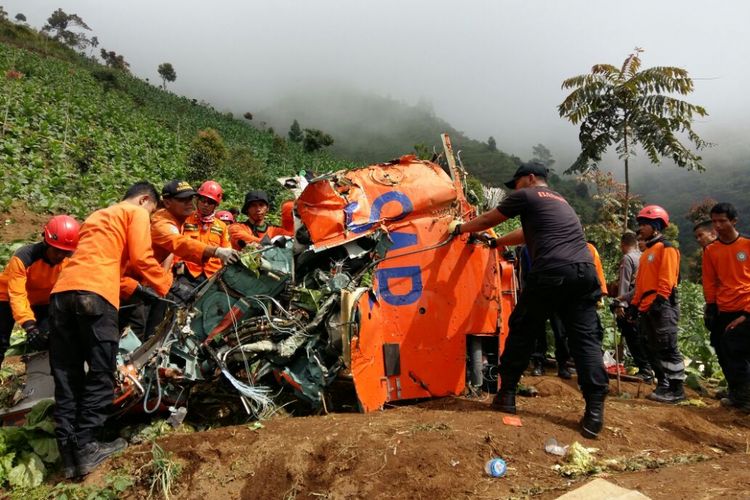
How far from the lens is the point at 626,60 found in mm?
9844

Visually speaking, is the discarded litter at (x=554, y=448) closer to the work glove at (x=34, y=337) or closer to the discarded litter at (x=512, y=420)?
the discarded litter at (x=512, y=420)

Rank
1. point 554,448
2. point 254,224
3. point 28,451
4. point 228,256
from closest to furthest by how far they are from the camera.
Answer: point 554,448, point 28,451, point 228,256, point 254,224

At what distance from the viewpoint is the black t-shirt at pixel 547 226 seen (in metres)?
3.44

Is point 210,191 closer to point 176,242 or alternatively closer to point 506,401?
point 176,242

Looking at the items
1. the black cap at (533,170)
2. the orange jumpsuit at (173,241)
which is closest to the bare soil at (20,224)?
the orange jumpsuit at (173,241)

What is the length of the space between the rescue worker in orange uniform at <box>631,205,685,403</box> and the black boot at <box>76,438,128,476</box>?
470cm

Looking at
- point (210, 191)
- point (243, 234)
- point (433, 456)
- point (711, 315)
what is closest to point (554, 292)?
point (433, 456)

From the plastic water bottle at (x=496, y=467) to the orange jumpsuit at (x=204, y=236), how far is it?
3170 mm

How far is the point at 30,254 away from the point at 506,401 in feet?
13.5

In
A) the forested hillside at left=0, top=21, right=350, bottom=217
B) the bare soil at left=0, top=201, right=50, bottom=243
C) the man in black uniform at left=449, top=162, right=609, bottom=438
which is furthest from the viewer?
the forested hillside at left=0, top=21, right=350, bottom=217

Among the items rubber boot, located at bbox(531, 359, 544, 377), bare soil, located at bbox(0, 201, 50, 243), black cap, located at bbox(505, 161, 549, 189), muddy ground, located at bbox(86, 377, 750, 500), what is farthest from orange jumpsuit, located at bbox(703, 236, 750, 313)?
bare soil, located at bbox(0, 201, 50, 243)

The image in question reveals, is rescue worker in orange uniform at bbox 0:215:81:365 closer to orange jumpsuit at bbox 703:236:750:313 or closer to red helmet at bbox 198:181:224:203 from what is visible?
red helmet at bbox 198:181:224:203

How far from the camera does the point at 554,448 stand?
2.90m

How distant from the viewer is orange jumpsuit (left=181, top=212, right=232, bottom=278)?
464 centimetres
